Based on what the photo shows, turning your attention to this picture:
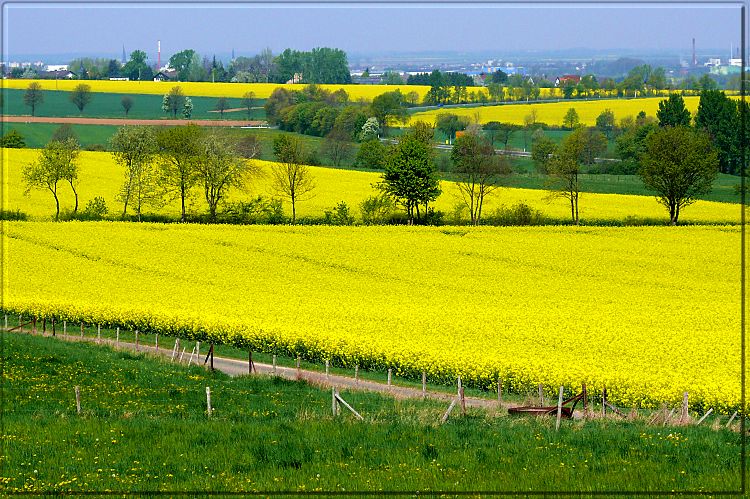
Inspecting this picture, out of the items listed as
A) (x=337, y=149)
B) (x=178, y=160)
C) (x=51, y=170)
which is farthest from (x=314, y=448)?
(x=337, y=149)

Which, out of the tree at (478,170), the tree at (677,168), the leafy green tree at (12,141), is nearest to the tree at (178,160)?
the tree at (478,170)

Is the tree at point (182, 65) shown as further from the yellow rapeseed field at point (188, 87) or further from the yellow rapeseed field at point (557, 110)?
the yellow rapeseed field at point (557, 110)

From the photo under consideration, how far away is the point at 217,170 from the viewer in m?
73.1

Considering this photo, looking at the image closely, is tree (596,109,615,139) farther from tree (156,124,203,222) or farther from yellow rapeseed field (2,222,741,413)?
yellow rapeseed field (2,222,741,413)

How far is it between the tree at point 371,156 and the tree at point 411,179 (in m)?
25.7

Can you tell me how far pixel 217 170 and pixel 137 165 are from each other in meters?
6.06

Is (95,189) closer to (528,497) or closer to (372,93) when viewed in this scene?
(528,497)

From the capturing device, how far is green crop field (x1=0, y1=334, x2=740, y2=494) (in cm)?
1664

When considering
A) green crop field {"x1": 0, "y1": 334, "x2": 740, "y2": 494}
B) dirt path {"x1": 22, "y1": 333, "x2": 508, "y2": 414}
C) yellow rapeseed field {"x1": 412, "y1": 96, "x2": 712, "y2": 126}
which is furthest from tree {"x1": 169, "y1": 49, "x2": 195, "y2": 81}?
green crop field {"x1": 0, "y1": 334, "x2": 740, "y2": 494}

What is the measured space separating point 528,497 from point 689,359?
757 inches

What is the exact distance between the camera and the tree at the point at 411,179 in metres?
73.2

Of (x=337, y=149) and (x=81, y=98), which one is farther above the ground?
(x=81, y=98)

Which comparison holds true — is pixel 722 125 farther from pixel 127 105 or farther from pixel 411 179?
pixel 127 105

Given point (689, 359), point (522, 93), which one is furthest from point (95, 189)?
point (522, 93)
